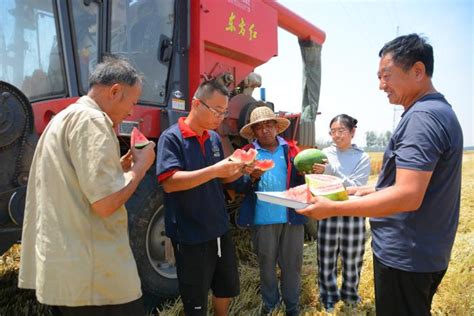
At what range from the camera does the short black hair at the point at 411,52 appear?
1.83 m

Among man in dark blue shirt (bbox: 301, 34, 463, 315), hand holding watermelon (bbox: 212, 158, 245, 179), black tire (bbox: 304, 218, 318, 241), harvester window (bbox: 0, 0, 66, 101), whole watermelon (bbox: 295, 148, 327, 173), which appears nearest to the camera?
man in dark blue shirt (bbox: 301, 34, 463, 315)

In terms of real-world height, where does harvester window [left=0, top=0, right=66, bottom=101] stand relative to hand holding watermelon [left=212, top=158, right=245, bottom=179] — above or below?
above

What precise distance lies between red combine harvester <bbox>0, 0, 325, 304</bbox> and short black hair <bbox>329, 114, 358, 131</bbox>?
3.22 ft

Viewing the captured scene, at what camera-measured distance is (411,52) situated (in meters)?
1.83

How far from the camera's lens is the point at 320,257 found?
3463mm

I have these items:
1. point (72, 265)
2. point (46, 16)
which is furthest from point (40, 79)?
point (72, 265)

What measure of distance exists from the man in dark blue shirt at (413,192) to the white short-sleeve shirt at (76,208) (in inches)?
39.0

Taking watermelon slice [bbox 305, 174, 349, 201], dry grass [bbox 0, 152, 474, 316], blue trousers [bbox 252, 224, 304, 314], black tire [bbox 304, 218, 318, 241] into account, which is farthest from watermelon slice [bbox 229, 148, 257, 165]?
black tire [bbox 304, 218, 318, 241]

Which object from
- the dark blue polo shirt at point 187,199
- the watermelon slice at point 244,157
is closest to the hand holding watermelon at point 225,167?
the watermelon slice at point 244,157

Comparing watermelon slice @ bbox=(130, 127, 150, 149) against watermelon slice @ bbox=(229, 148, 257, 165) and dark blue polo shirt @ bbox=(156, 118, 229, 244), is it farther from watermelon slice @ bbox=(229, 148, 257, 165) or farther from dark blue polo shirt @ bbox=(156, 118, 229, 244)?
watermelon slice @ bbox=(229, 148, 257, 165)

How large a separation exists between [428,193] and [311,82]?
4557 mm

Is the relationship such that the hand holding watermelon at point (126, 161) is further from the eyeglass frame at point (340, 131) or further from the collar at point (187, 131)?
the eyeglass frame at point (340, 131)

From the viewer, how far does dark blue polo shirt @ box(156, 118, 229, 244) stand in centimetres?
237

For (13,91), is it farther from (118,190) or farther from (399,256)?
(399,256)
